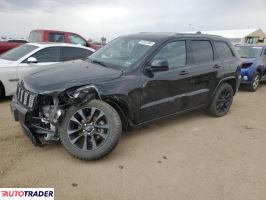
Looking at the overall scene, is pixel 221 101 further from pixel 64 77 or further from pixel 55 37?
pixel 55 37

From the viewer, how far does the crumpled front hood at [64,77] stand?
3.46m

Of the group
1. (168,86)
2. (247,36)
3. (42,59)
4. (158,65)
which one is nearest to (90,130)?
(158,65)

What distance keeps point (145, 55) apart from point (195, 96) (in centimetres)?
138

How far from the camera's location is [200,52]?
500cm

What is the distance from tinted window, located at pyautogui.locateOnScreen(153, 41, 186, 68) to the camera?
429 cm

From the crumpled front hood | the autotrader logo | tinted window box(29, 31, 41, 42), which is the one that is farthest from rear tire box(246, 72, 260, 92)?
tinted window box(29, 31, 41, 42)

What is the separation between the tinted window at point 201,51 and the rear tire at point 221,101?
755mm

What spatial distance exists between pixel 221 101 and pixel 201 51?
4.18 feet

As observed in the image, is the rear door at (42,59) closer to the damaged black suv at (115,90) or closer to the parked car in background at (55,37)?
the damaged black suv at (115,90)

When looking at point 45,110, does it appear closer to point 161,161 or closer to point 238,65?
point 161,161

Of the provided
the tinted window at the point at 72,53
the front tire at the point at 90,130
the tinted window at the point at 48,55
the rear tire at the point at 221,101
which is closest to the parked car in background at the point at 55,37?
the tinted window at the point at 72,53

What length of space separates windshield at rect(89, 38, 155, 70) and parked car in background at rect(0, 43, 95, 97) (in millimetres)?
2169

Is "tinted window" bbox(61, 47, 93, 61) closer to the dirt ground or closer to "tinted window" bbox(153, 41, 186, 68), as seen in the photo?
the dirt ground

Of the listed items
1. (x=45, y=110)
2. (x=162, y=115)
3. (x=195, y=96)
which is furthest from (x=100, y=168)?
(x=195, y=96)
